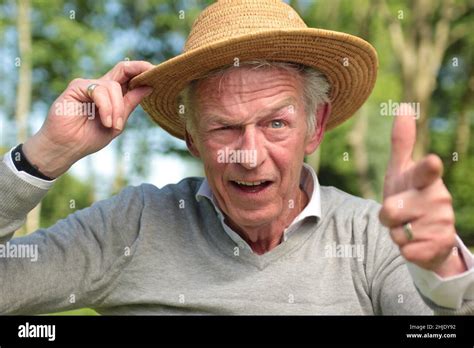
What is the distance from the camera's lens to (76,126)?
2014mm

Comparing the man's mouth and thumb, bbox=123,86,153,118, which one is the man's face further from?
Result: thumb, bbox=123,86,153,118

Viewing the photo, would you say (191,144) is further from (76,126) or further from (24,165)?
(24,165)

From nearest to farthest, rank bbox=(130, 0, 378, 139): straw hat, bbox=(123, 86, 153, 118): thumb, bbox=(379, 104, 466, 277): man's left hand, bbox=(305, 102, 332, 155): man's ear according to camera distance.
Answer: bbox=(379, 104, 466, 277): man's left hand < bbox=(130, 0, 378, 139): straw hat < bbox=(123, 86, 153, 118): thumb < bbox=(305, 102, 332, 155): man's ear

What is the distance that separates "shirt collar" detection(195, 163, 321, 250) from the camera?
2.14m

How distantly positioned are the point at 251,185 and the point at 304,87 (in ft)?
1.25

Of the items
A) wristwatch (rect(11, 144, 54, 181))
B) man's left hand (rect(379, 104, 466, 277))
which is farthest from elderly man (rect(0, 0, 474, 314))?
man's left hand (rect(379, 104, 466, 277))

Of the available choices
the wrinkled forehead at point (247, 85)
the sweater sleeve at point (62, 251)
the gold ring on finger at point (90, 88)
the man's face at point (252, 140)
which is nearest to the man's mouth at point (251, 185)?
the man's face at point (252, 140)

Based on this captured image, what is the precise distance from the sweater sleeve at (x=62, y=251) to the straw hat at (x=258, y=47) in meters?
0.45

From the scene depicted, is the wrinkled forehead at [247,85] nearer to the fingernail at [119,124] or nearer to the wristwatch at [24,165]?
the fingernail at [119,124]

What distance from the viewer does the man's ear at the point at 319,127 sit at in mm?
2275

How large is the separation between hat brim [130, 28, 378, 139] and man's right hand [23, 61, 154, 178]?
18cm

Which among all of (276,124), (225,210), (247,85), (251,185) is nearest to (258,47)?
(247,85)

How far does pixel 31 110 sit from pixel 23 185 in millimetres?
8807

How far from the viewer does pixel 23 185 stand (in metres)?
1.88
